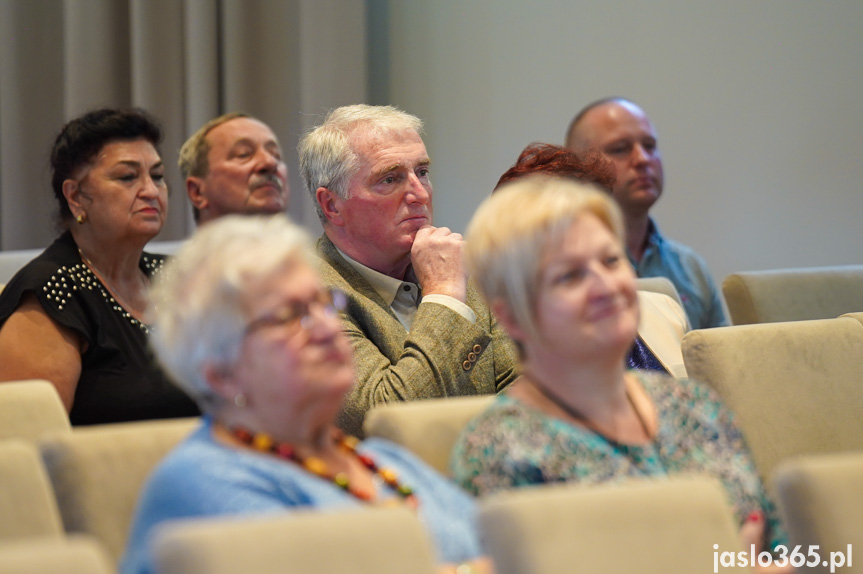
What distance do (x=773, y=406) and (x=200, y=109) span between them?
10.7 ft

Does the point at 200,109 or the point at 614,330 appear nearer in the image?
the point at 614,330

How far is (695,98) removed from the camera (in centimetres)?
445

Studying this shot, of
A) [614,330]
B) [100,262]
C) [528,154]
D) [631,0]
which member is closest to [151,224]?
[100,262]

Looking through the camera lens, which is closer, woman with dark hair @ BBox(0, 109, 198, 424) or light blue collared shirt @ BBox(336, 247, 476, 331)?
light blue collared shirt @ BBox(336, 247, 476, 331)

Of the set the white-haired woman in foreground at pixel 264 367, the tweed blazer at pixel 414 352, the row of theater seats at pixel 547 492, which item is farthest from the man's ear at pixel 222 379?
the tweed blazer at pixel 414 352

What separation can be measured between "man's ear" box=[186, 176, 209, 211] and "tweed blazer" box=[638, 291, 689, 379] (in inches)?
69.5

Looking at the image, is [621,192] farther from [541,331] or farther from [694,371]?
[541,331]

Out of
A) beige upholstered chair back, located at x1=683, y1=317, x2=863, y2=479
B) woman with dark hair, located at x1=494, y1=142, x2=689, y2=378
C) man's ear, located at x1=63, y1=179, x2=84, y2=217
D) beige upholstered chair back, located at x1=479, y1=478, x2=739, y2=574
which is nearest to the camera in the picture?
beige upholstered chair back, located at x1=479, y1=478, x2=739, y2=574

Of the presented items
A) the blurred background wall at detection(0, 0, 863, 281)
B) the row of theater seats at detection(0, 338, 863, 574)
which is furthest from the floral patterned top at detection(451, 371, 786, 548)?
the blurred background wall at detection(0, 0, 863, 281)

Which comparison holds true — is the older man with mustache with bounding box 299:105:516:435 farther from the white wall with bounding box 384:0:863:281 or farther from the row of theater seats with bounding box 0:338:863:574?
the white wall with bounding box 384:0:863:281

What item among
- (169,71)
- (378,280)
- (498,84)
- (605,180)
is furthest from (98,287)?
(498,84)

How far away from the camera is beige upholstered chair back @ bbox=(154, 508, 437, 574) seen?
0.98m

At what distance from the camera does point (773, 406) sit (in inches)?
82.3

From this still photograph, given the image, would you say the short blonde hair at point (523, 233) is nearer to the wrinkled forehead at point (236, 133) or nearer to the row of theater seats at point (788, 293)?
the row of theater seats at point (788, 293)
